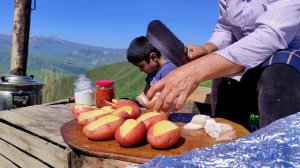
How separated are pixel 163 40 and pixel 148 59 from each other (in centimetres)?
217

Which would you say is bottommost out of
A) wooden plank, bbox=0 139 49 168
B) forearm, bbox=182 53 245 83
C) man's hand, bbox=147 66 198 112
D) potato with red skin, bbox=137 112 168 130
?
wooden plank, bbox=0 139 49 168

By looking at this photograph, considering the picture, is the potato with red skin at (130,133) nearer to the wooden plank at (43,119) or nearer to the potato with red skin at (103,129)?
the potato with red skin at (103,129)

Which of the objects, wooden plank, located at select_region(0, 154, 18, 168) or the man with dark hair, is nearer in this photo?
wooden plank, located at select_region(0, 154, 18, 168)

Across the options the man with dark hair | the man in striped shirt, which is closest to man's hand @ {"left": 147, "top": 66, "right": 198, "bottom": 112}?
the man in striped shirt

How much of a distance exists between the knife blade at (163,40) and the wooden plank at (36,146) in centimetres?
68

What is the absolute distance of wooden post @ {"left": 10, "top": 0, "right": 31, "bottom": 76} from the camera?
6203 mm

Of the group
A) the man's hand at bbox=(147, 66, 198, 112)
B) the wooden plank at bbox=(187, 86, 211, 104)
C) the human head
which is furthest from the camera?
the human head

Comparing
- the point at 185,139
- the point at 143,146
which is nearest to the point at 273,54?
the point at 185,139

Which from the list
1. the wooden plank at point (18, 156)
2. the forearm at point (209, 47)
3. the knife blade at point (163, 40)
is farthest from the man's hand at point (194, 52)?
the wooden plank at point (18, 156)

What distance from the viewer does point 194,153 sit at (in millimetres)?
1385

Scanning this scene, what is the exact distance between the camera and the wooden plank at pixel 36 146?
2.05 metres

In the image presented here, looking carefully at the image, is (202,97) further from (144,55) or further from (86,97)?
(86,97)

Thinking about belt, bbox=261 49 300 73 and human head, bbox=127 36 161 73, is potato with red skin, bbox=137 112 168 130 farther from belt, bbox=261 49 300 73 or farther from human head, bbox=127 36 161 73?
human head, bbox=127 36 161 73

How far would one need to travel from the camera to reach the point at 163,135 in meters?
1.68
